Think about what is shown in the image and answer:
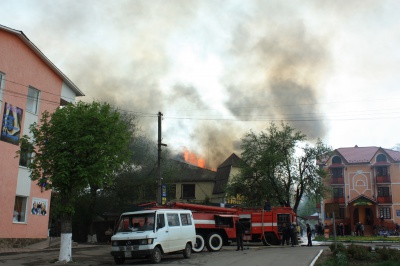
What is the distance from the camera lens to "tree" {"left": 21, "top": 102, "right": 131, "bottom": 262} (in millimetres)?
15984

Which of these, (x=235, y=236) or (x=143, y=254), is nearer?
(x=143, y=254)

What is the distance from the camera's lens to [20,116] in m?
23.8

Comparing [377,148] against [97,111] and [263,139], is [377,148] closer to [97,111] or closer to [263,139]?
[263,139]

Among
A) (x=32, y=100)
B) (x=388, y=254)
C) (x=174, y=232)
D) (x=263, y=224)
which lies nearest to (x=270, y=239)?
(x=263, y=224)

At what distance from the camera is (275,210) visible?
27.2 meters

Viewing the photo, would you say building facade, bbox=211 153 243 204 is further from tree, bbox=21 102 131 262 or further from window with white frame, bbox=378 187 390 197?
tree, bbox=21 102 131 262

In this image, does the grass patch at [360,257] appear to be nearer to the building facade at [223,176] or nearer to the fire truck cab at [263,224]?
the fire truck cab at [263,224]

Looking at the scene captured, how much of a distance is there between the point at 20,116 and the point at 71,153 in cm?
946

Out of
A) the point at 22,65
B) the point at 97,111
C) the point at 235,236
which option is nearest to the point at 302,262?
the point at 235,236

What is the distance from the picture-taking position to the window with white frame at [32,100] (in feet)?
82.0

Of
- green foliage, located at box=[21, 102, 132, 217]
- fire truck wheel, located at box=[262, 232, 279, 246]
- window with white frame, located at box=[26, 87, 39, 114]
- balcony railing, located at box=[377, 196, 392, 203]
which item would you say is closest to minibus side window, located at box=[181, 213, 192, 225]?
green foliage, located at box=[21, 102, 132, 217]

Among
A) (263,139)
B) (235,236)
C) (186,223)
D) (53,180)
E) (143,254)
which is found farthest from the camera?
(263,139)

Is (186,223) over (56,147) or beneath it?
beneath

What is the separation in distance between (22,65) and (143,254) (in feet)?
50.4
